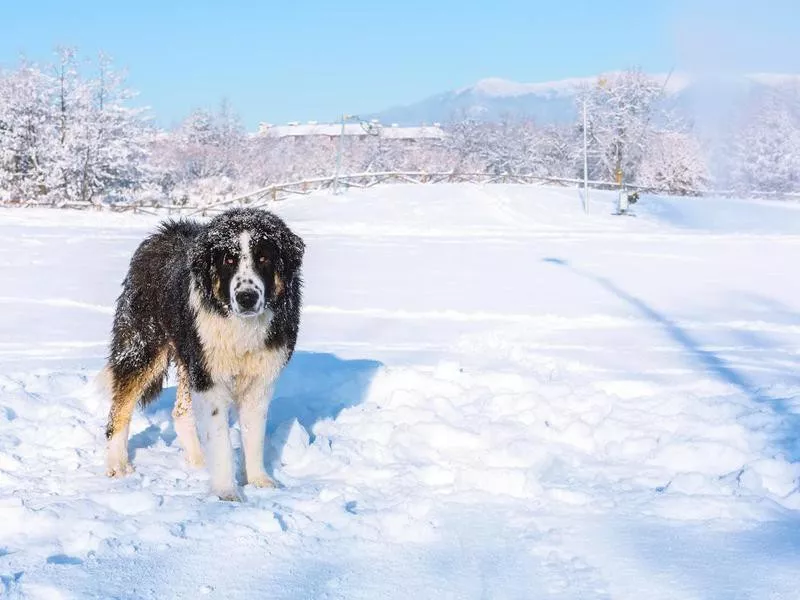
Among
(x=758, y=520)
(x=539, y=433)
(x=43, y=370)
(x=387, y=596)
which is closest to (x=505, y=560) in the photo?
(x=387, y=596)

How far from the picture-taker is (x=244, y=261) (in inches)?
169

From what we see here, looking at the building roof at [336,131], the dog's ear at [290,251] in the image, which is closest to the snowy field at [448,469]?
the dog's ear at [290,251]

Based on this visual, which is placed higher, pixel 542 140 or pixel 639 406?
pixel 542 140

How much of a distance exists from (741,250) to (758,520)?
69.9ft

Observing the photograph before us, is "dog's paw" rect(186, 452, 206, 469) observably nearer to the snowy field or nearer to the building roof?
the snowy field

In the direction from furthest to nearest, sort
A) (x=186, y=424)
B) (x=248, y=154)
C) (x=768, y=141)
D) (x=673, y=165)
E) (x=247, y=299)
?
1. (x=248, y=154)
2. (x=673, y=165)
3. (x=768, y=141)
4. (x=186, y=424)
5. (x=247, y=299)

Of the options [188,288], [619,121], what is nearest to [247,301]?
[188,288]

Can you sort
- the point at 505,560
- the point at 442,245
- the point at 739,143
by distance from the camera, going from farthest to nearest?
1. the point at 442,245
2. the point at 739,143
3. the point at 505,560

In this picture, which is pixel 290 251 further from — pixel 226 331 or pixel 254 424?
pixel 254 424

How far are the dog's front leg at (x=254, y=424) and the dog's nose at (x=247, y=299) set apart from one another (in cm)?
64

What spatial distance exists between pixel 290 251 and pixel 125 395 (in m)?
1.50

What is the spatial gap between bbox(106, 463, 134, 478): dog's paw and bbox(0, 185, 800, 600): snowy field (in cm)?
9

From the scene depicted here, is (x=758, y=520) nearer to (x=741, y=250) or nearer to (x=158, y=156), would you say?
(x=741, y=250)

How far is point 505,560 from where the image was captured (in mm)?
3404
